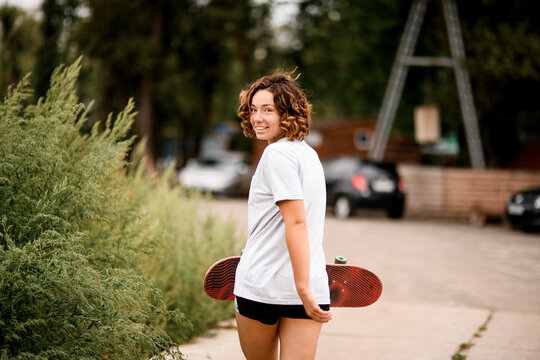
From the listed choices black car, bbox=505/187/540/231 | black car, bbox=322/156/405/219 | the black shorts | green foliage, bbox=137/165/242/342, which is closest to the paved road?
green foliage, bbox=137/165/242/342

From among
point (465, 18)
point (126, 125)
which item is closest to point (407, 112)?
point (465, 18)

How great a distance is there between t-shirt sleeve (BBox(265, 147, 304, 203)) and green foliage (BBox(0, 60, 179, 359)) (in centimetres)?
107

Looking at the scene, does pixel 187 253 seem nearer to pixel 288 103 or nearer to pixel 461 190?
pixel 288 103

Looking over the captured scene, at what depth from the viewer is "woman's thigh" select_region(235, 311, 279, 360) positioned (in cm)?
290

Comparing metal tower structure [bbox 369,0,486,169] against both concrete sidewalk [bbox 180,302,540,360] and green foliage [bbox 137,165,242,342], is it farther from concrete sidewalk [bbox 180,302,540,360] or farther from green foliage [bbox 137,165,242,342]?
green foliage [bbox 137,165,242,342]

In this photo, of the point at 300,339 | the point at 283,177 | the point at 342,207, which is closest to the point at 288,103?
the point at 283,177

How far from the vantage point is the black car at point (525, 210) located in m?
15.2

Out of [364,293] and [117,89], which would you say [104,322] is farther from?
[117,89]

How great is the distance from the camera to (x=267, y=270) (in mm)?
2807

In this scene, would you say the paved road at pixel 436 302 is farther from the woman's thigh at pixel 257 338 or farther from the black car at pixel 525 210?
the woman's thigh at pixel 257 338

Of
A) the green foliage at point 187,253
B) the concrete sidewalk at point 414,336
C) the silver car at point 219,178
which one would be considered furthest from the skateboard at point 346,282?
the silver car at point 219,178

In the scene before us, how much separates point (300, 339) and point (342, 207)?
15957 millimetres

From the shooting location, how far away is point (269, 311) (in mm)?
2822

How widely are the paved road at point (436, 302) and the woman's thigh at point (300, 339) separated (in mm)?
2269
